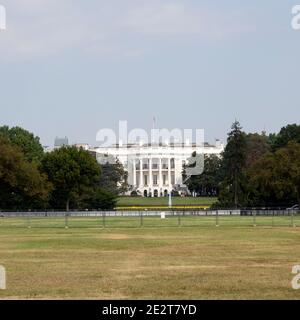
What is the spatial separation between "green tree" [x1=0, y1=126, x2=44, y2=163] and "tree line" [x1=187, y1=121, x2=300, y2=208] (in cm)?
2801

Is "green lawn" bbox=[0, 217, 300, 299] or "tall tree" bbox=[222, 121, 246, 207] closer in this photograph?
"green lawn" bbox=[0, 217, 300, 299]

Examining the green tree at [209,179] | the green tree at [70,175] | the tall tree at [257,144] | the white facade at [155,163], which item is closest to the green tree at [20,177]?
the green tree at [70,175]

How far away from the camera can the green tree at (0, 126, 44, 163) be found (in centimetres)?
11758

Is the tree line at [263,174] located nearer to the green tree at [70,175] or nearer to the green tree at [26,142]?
the green tree at [70,175]

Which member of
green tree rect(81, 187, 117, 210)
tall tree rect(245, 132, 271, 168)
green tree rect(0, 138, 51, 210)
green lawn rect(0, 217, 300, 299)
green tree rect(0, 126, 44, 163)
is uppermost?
tall tree rect(245, 132, 271, 168)

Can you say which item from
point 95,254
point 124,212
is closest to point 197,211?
point 124,212

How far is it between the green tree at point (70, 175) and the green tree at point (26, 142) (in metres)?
8.86

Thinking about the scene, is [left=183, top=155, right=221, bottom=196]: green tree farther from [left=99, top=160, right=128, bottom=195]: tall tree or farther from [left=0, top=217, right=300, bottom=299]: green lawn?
[left=0, top=217, right=300, bottom=299]: green lawn

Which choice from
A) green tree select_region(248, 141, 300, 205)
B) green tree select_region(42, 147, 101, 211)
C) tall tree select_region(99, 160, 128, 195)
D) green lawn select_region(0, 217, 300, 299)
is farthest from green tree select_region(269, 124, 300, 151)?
green lawn select_region(0, 217, 300, 299)

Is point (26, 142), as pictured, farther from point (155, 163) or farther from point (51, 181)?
point (155, 163)

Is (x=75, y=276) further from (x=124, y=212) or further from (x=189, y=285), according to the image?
(x=124, y=212)

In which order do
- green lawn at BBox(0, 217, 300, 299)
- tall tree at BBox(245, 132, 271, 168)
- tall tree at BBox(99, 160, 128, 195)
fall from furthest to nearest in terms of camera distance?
tall tree at BBox(245, 132, 271, 168)
tall tree at BBox(99, 160, 128, 195)
green lawn at BBox(0, 217, 300, 299)

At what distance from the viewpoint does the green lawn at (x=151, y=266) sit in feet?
61.3

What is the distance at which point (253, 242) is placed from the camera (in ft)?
116
